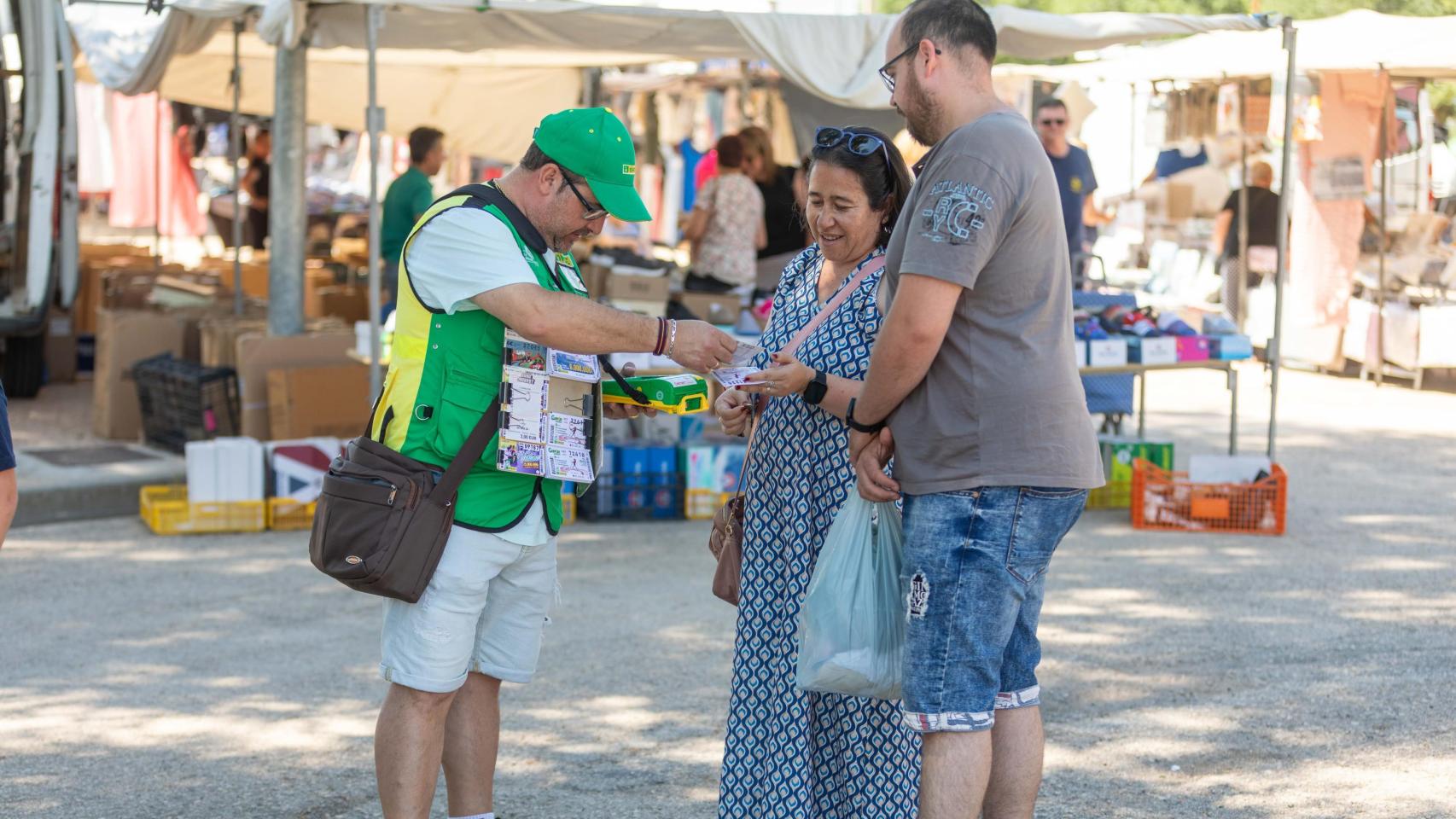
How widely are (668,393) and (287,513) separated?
472cm

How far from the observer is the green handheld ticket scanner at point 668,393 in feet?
11.7

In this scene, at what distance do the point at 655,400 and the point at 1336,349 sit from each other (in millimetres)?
11386

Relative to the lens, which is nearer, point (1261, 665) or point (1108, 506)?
point (1261, 665)

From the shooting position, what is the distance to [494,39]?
8570 mm

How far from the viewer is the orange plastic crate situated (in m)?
7.80

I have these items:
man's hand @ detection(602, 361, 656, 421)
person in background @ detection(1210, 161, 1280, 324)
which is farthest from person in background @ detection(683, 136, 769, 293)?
man's hand @ detection(602, 361, 656, 421)

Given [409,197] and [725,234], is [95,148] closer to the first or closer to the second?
[409,197]

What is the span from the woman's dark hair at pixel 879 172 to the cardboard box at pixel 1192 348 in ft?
16.0

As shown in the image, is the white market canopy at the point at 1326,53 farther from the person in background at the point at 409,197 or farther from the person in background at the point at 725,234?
the person in background at the point at 409,197

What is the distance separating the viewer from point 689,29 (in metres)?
7.88

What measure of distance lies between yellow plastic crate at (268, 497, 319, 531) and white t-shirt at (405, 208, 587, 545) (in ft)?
15.8

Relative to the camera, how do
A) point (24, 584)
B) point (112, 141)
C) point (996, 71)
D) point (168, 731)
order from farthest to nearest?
point (112, 141) → point (996, 71) → point (24, 584) → point (168, 731)

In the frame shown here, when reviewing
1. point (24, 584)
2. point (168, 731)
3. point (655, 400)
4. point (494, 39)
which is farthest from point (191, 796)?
point (494, 39)

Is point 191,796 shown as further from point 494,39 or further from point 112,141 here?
point 112,141
